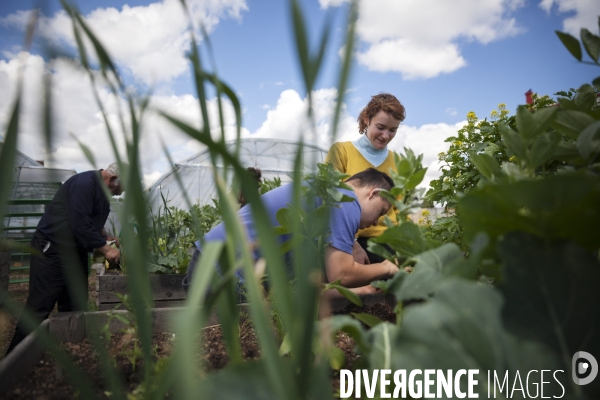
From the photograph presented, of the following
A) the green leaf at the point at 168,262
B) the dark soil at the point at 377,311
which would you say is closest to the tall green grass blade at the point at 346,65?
the dark soil at the point at 377,311

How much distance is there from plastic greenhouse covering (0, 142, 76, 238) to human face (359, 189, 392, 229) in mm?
1145

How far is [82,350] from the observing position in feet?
3.87

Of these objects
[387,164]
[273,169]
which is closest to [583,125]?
[387,164]

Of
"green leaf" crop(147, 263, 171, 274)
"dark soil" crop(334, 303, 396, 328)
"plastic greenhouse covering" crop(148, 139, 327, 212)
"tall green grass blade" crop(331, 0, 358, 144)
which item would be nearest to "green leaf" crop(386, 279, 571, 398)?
"tall green grass blade" crop(331, 0, 358, 144)

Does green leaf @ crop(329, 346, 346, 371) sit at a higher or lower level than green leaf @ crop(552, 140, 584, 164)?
lower

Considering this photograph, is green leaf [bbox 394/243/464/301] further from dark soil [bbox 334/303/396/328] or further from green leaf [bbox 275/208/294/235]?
dark soil [bbox 334/303/396/328]

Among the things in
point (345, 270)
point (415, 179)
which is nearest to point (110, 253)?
point (345, 270)

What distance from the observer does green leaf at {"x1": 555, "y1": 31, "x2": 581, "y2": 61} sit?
0.53m

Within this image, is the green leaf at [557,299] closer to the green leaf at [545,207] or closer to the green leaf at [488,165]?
the green leaf at [545,207]

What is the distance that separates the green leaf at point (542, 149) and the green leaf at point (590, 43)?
12 cm

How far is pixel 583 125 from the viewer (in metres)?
0.56

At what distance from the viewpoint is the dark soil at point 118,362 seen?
847mm

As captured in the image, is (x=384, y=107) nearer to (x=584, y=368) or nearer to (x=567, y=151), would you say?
(x=567, y=151)

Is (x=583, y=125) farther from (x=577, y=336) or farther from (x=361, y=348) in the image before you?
(x=361, y=348)
